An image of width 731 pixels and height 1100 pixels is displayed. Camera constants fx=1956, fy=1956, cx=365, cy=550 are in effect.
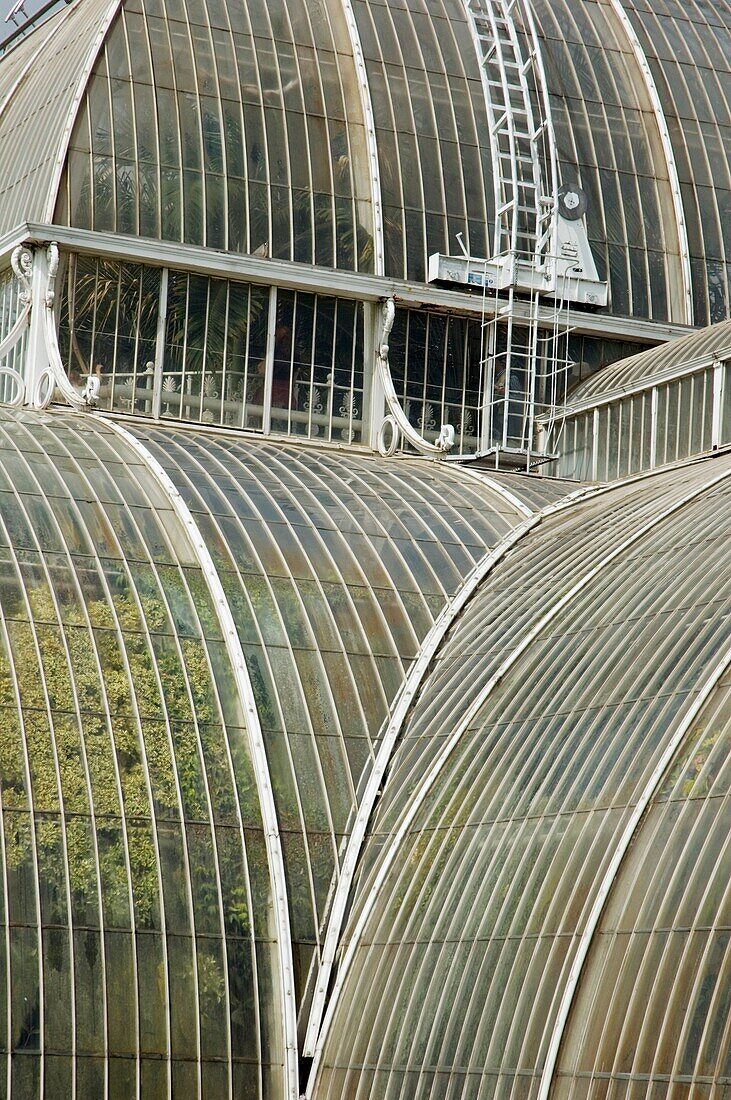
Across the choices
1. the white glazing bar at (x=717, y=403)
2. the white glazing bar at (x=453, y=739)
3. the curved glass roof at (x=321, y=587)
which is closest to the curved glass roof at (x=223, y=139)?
the curved glass roof at (x=321, y=587)

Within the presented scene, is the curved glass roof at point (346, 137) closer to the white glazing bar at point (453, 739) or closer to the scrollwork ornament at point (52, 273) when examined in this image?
the scrollwork ornament at point (52, 273)

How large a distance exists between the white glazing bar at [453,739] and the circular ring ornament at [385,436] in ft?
25.4

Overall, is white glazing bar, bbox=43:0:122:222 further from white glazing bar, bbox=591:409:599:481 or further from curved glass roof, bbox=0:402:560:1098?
white glazing bar, bbox=591:409:599:481

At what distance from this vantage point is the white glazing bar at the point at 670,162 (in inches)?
1496

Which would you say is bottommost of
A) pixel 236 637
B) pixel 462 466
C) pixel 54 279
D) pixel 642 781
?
pixel 642 781

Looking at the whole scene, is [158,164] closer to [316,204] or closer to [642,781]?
[316,204]

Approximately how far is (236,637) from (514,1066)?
802 centimetres

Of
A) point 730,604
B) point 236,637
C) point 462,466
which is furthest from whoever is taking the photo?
point 462,466

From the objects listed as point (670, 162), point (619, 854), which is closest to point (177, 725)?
point (619, 854)

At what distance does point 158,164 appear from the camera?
35.0m

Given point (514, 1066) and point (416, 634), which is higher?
point (416, 634)

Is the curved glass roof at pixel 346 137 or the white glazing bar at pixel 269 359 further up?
the curved glass roof at pixel 346 137

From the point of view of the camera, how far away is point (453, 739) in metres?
25.2

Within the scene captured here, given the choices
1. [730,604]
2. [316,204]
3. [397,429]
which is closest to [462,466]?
[397,429]
